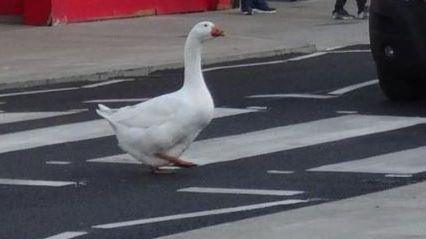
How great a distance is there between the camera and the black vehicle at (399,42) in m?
13.5

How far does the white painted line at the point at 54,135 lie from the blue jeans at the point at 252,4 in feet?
39.5

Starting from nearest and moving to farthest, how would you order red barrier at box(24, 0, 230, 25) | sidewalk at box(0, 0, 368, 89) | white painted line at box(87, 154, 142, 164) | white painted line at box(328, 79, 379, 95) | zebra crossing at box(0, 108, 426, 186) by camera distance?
zebra crossing at box(0, 108, 426, 186) → white painted line at box(87, 154, 142, 164) → white painted line at box(328, 79, 379, 95) → sidewalk at box(0, 0, 368, 89) → red barrier at box(24, 0, 230, 25)

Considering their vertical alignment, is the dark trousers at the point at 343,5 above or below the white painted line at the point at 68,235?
below

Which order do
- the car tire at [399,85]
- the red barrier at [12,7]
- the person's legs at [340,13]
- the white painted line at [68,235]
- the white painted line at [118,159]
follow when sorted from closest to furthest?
the white painted line at [68,235] → the white painted line at [118,159] → the car tire at [399,85] → the red barrier at [12,7] → the person's legs at [340,13]

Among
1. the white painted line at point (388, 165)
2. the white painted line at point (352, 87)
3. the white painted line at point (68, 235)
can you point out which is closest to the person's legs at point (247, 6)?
the white painted line at point (352, 87)

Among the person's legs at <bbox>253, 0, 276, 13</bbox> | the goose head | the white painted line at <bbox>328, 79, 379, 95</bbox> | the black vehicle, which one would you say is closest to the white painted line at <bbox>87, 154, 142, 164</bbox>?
the goose head

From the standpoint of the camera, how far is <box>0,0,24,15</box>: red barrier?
24.1m

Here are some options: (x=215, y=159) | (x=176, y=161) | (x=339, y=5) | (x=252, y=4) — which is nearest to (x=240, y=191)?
(x=176, y=161)

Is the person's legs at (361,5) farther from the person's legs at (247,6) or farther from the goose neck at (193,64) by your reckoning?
the goose neck at (193,64)

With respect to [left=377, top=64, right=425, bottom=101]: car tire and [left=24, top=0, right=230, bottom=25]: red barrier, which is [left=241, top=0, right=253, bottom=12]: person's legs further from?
[left=377, top=64, right=425, bottom=101]: car tire

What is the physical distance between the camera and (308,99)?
14.9 m

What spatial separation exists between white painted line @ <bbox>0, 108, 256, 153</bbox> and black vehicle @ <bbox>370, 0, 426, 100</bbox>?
262cm

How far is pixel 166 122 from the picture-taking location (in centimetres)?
1058

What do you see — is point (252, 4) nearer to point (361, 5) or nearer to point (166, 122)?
point (361, 5)
